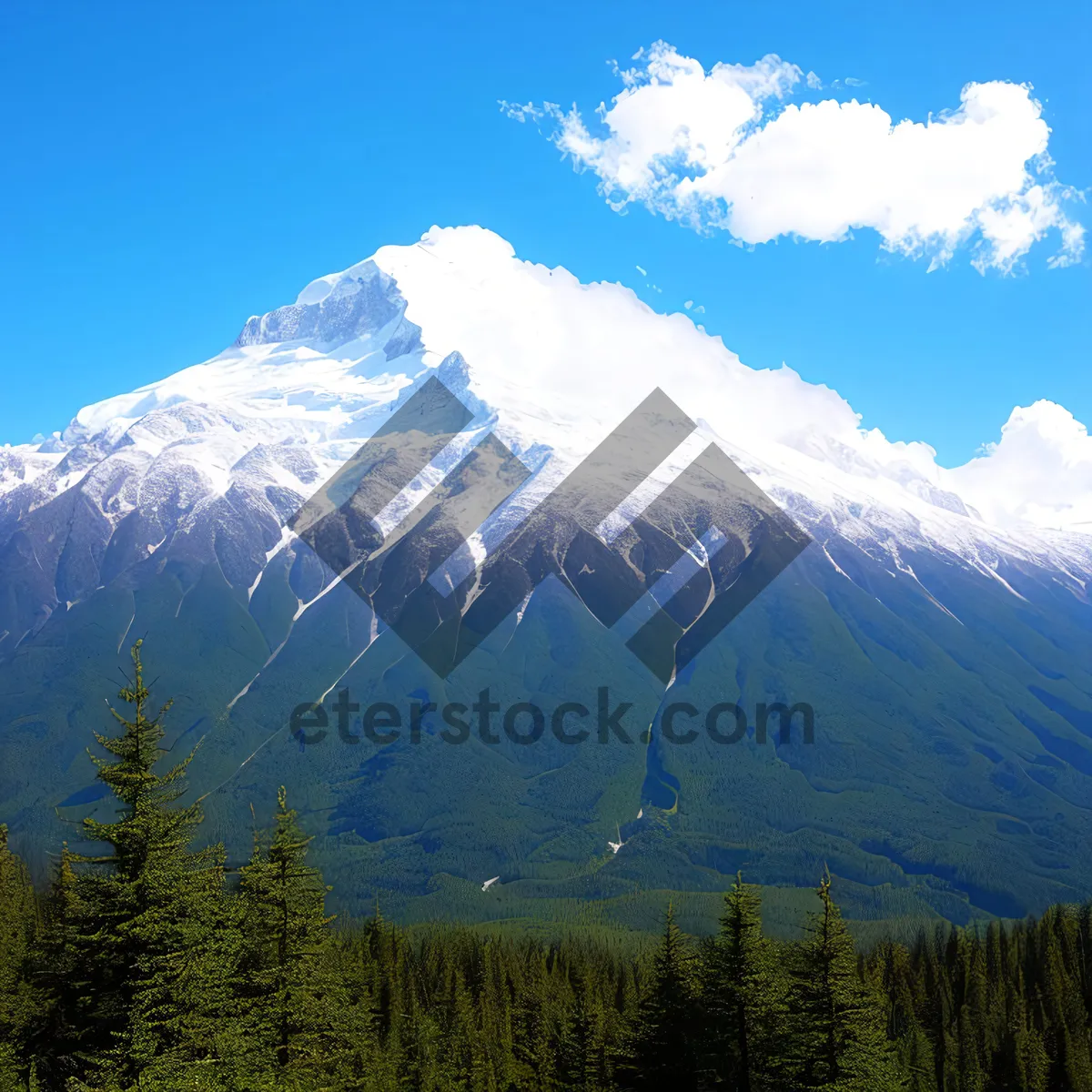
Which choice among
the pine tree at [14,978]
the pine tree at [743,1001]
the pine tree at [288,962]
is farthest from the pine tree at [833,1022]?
the pine tree at [14,978]

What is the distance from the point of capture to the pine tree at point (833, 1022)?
44312 mm

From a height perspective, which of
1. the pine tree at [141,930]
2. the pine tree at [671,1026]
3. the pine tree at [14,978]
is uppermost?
the pine tree at [141,930]

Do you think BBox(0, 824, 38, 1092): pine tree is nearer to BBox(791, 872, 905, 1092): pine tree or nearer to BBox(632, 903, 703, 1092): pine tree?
BBox(632, 903, 703, 1092): pine tree

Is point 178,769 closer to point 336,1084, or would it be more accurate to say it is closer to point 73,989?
point 73,989

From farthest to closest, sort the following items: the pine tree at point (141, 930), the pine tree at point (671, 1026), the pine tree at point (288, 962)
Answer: the pine tree at point (671, 1026) → the pine tree at point (288, 962) → the pine tree at point (141, 930)

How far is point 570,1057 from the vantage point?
6850 cm

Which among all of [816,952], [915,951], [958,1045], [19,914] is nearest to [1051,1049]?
[958,1045]

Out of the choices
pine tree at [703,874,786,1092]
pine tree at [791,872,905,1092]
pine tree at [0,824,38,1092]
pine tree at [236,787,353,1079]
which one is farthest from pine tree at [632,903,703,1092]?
pine tree at [0,824,38,1092]

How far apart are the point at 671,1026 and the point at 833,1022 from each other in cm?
1258

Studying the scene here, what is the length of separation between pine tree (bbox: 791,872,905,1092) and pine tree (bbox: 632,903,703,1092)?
7.94 m

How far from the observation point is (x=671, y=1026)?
178 feet

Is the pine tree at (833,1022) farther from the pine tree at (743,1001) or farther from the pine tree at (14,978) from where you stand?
the pine tree at (14,978)

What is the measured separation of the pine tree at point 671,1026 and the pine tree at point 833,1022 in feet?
26.1

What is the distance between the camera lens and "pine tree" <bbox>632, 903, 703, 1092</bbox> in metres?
53.2
